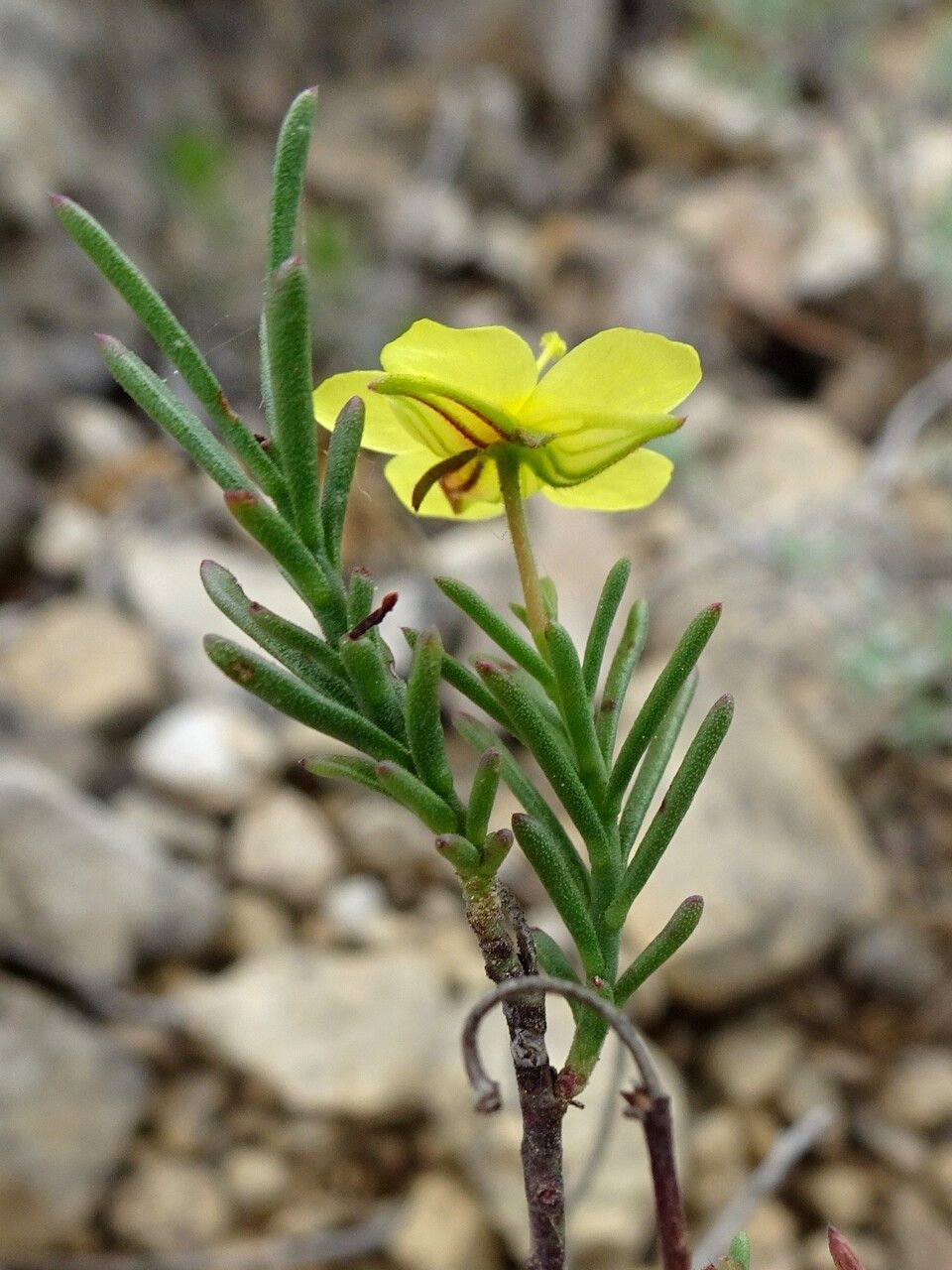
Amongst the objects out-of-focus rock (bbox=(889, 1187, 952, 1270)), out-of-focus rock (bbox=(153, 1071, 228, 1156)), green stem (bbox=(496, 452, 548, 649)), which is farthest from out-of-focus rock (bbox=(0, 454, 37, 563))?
green stem (bbox=(496, 452, 548, 649))

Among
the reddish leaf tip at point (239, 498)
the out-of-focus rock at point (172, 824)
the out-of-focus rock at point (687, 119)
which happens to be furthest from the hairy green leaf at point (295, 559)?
the out-of-focus rock at point (687, 119)

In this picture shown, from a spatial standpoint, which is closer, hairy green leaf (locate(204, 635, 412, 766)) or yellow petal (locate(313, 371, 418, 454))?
hairy green leaf (locate(204, 635, 412, 766))

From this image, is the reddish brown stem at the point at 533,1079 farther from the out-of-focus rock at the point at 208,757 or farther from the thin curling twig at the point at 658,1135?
the out-of-focus rock at the point at 208,757

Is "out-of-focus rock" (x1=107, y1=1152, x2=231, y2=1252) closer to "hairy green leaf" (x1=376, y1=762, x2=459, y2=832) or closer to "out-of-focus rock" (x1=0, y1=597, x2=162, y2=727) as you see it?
"out-of-focus rock" (x1=0, y1=597, x2=162, y2=727)

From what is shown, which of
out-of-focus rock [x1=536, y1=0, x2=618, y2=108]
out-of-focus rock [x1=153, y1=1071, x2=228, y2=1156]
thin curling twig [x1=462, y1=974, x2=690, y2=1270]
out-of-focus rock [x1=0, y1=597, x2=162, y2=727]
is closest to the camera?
thin curling twig [x1=462, y1=974, x2=690, y2=1270]

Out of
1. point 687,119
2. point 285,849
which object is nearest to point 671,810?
point 285,849

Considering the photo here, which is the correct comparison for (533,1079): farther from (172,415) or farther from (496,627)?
(172,415)

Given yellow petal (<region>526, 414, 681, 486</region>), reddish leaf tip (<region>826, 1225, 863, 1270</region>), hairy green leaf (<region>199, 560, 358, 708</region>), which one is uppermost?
yellow petal (<region>526, 414, 681, 486</region>)

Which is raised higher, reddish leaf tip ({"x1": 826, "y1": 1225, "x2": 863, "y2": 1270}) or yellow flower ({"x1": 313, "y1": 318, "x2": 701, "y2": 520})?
yellow flower ({"x1": 313, "y1": 318, "x2": 701, "y2": 520})

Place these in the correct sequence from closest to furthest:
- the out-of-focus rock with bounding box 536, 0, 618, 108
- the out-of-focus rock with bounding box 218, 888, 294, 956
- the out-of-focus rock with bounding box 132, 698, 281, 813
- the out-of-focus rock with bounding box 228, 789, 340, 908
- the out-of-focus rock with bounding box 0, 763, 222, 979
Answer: the out-of-focus rock with bounding box 0, 763, 222, 979, the out-of-focus rock with bounding box 218, 888, 294, 956, the out-of-focus rock with bounding box 228, 789, 340, 908, the out-of-focus rock with bounding box 132, 698, 281, 813, the out-of-focus rock with bounding box 536, 0, 618, 108
